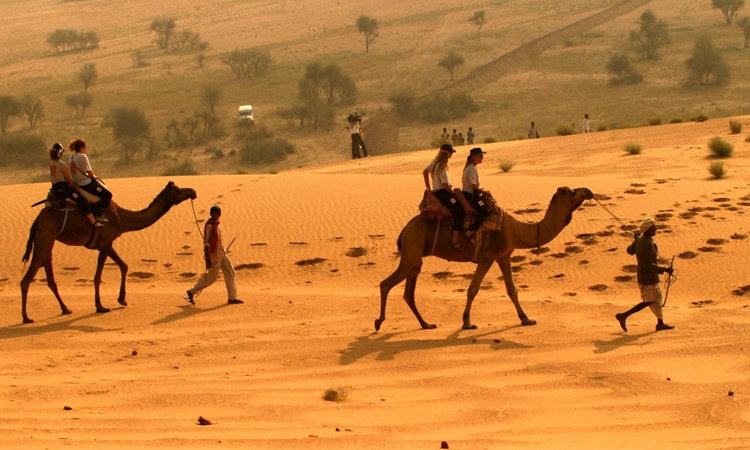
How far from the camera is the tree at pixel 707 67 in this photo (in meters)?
61.6

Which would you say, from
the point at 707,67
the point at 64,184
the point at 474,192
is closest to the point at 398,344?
the point at 474,192

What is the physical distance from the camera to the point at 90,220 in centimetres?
1473

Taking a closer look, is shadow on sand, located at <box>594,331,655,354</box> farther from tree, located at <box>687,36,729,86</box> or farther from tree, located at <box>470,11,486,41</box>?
tree, located at <box>470,11,486,41</box>

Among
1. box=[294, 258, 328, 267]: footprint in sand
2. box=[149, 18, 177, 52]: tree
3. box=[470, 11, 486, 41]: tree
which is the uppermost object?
box=[149, 18, 177, 52]: tree

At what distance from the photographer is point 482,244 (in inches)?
518

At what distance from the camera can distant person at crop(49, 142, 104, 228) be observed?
47.1ft

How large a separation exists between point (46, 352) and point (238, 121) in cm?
4899

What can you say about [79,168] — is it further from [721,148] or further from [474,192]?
[721,148]

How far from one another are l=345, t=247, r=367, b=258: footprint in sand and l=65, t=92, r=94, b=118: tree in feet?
164

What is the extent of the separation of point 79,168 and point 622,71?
53531 millimetres

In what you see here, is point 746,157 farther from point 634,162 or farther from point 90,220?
point 90,220

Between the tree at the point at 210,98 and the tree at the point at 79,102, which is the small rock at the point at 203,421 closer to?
the tree at the point at 210,98

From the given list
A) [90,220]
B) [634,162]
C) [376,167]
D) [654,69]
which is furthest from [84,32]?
[90,220]

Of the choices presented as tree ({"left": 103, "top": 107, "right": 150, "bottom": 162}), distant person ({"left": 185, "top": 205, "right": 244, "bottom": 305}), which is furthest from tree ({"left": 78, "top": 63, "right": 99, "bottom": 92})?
distant person ({"left": 185, "top": 205, "right": 244, "bottom": 305})
